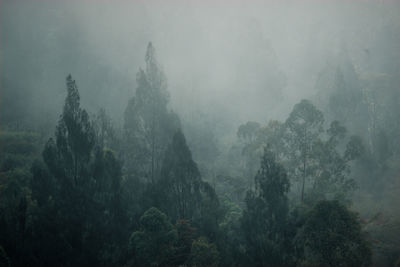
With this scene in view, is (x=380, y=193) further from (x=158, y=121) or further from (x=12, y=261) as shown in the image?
(x=12, y=261)

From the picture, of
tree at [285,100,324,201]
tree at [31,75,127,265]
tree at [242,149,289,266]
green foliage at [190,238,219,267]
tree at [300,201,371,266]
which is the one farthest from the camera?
tree at [285,100,324,201]

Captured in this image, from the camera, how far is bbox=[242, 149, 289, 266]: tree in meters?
21.4

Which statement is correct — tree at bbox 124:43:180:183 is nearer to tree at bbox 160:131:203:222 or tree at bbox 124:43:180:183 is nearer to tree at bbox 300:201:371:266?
tree at bbox 160:131:203:222

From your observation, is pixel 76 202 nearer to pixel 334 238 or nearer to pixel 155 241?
pixel 155 241

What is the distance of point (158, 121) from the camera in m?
32.5

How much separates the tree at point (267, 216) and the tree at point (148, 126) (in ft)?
45.6

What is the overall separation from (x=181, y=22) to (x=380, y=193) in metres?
66.5

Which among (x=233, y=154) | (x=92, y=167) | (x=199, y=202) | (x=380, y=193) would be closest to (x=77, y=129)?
(x=92, y=167)

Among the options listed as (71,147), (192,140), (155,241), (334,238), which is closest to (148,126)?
(71,147)

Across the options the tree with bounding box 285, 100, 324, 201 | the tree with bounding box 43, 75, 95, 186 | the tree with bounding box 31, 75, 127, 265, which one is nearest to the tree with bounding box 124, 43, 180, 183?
the tree with bounding box 31, 75, 127, 265

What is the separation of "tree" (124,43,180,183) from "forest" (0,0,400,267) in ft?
0.63

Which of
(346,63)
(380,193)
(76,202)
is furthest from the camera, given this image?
(346,63)

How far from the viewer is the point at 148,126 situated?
3259cm

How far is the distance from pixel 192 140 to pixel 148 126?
1315 centimetres
